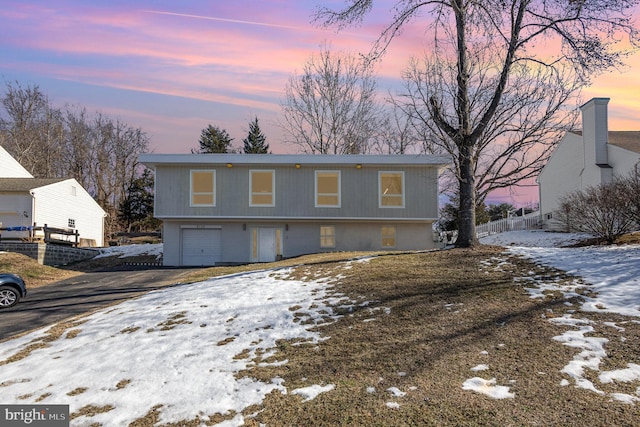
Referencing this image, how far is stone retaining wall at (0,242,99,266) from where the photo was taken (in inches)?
729

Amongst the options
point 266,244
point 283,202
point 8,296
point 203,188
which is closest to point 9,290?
point 8,296

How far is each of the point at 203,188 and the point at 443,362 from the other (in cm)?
1681

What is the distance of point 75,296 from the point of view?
38.8ft

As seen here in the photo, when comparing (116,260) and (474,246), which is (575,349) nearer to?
(474,246)

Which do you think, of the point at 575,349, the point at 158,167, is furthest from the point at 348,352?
the point at 158,167

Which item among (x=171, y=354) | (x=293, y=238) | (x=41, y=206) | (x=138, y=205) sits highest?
(x=138, y=205)

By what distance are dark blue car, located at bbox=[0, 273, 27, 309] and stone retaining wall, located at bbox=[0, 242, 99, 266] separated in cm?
875

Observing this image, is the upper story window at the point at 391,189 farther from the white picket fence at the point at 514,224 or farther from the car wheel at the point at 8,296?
the car wheel at the point at 8,296

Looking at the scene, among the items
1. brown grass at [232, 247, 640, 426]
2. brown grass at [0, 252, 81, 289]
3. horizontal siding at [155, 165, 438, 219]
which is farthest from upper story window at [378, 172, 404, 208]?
brown grass at [0, 252, 81, 289]

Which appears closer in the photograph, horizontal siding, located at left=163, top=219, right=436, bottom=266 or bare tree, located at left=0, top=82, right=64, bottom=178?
horizontal siding, located at left=163, top=219, right=436, bottom=266

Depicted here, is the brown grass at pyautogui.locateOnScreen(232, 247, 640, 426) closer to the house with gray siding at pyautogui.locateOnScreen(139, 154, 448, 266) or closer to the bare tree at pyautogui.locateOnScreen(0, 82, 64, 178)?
the house with gray siding at pyautogui.locateOnScreen(139, 154, 448, 266)

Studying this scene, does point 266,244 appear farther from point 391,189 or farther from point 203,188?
point 391,189

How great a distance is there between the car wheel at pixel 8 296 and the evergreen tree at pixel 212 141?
37543mm

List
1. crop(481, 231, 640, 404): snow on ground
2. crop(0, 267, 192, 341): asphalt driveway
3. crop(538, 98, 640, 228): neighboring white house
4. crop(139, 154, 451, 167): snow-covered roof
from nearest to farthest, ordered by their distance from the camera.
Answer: crop(481, 231, 640, 404): snow on ground
crop(0, 267, 192, 341): asphalt driveway
crop(538, 98, 640, 228): neighboring white house
crop(139, 154, 451, 167): snow-covered roof
